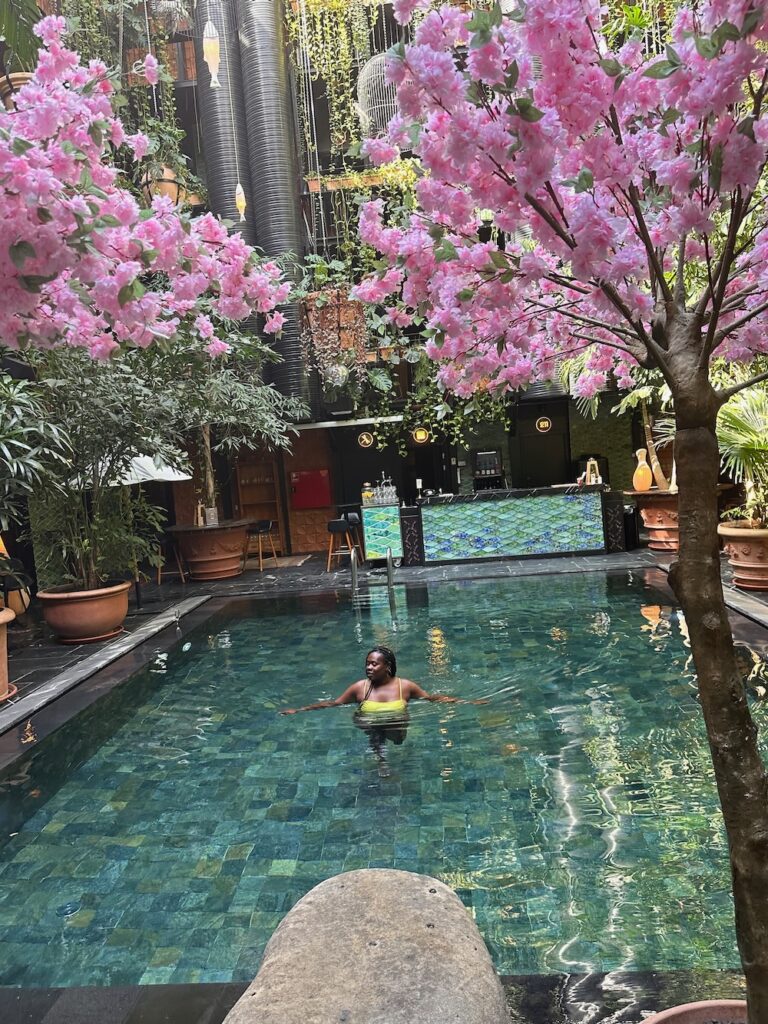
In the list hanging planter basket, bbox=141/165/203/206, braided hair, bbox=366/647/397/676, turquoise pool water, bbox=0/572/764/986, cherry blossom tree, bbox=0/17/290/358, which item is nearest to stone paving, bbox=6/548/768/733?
turquoise pool water, bbox=0/572/764/986

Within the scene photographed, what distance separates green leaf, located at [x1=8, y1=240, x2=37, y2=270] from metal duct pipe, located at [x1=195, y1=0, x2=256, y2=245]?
34.8 feet

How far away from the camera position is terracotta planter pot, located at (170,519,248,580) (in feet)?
34.9

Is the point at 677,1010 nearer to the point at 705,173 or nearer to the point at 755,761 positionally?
the point at 755,761

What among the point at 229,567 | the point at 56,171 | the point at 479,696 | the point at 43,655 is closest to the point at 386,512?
the point at 229,567

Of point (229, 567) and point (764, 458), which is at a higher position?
point (764, 458)

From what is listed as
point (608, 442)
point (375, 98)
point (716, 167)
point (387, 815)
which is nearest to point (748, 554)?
point (387, 815)

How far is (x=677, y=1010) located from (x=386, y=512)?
9.02 metres

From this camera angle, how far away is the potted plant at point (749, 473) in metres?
6.34

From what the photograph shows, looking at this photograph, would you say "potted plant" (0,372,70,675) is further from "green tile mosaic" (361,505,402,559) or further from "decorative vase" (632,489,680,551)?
"decorative vase" (632,489,680,551)

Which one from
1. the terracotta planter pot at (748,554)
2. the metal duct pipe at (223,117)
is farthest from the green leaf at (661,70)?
the metal duct pipe at (223,117)

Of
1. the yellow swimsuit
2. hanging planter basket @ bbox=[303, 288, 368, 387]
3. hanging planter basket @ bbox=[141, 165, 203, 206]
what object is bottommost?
the yellow swimsuit

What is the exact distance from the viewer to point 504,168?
1.49 metres

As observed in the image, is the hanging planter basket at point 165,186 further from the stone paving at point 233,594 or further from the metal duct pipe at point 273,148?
the stone paving at point 233,594

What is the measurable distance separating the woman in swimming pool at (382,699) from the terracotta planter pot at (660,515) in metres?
5.98
